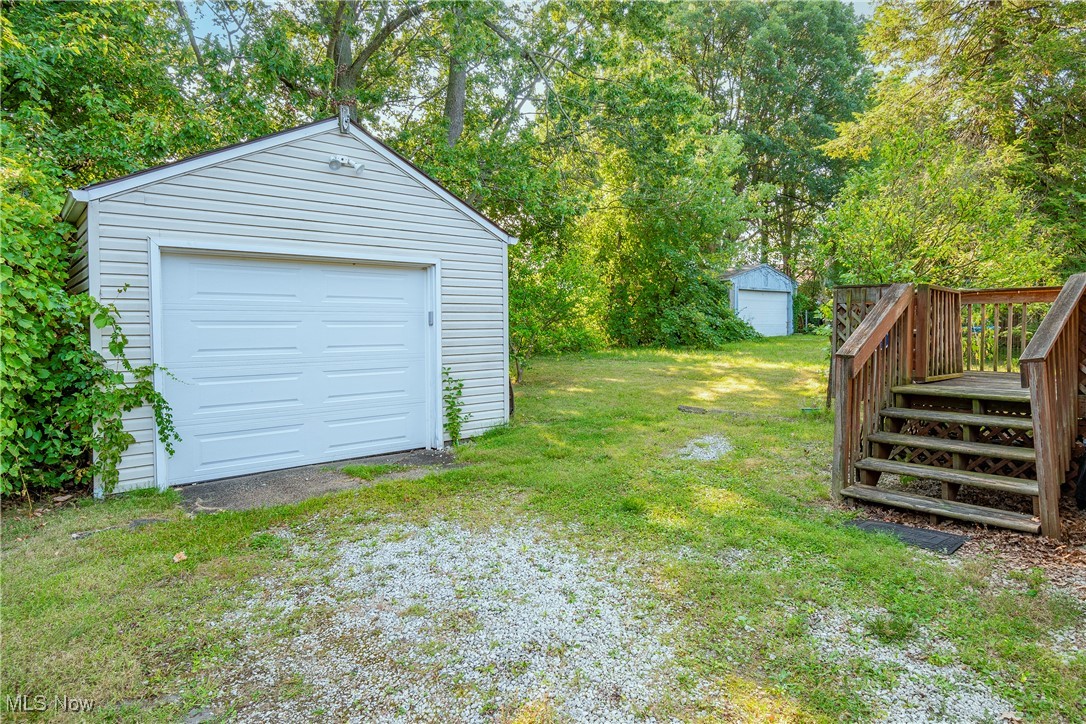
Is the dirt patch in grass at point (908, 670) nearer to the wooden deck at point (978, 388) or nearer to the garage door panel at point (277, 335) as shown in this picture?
the wooden deck at point (978, 388)

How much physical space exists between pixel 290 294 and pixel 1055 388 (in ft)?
19.6

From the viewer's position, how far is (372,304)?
18.5ft

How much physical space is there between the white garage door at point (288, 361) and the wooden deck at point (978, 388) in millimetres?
4617

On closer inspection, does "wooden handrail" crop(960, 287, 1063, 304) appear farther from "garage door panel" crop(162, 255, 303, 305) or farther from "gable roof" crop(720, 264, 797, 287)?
"gable roof" crop(720, 264, 797, 287)

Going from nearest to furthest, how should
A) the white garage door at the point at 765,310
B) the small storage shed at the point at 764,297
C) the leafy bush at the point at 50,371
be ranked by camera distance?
the leafy bush at the point at 50,371
the small storage shed at the point at 764,297
the white garage door at the point at 765,310

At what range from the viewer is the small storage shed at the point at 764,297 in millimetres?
20078

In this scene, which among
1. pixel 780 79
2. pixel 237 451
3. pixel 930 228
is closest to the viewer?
pixel 237 451

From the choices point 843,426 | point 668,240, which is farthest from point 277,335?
point 668,240

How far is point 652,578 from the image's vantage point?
294 cm

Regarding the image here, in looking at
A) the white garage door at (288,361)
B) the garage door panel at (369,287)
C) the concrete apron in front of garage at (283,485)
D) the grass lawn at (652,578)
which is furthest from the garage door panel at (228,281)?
the grass lawn at (652,578)

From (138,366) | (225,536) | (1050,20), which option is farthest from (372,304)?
(1050,20)

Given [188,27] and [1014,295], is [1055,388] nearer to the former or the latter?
[1014,295]

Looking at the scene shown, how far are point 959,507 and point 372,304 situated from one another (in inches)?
204

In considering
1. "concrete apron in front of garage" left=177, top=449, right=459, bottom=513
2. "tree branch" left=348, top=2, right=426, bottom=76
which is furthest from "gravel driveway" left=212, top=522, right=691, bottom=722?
"tree branch" left=348, top=2, right=426, bottom=76
